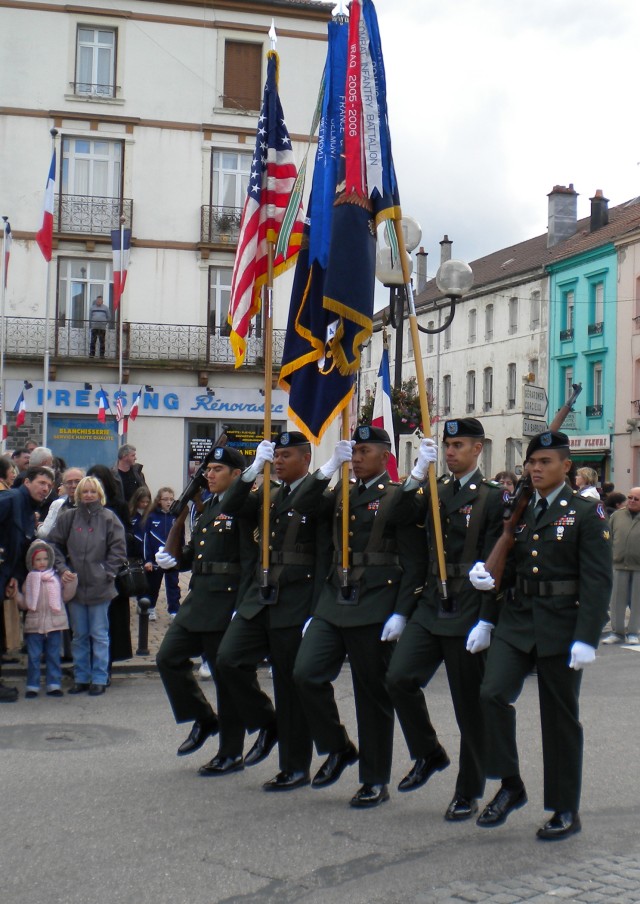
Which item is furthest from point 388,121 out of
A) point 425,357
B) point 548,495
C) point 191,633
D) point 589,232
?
point 425,357

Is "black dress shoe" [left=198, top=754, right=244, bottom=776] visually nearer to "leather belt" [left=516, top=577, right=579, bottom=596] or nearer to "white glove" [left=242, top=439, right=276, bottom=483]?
"white glove" [left=242, top=439, right=276, bottom=483]

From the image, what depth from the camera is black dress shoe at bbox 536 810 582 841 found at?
5.91m

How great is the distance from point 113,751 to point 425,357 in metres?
59.2

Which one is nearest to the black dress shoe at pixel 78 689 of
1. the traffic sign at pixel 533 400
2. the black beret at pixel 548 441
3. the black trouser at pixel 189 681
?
the black trouser at pixel 189 681

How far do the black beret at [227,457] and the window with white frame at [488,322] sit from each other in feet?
172

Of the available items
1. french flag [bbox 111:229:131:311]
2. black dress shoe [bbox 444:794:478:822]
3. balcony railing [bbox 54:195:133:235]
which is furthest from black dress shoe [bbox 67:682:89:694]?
balcony railing [bbox 54:195:133:235]

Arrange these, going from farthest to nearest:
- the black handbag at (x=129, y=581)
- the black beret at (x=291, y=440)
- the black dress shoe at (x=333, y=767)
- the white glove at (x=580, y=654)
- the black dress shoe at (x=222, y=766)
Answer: the black handbag at (x=129, y=581), the black beret at (x=291, y=440), the black dress shoe at (x=222, y=766), the black dress shoe at (x=333, y=767), the white glove at (x=580, y=654)

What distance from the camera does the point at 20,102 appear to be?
2975 cm

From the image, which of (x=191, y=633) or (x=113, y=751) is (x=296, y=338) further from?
(x=113, y=751)

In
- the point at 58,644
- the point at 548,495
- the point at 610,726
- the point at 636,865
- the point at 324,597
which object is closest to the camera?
the point at 636,865

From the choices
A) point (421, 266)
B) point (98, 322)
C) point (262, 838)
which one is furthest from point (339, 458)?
point (421, 266)

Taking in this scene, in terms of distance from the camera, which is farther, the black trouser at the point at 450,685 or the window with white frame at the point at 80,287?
the window with white frame at the point at 80,287

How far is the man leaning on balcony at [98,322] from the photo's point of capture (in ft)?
98.5

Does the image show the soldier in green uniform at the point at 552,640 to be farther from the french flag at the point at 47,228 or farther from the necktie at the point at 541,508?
the french flag at the point at 47,228
